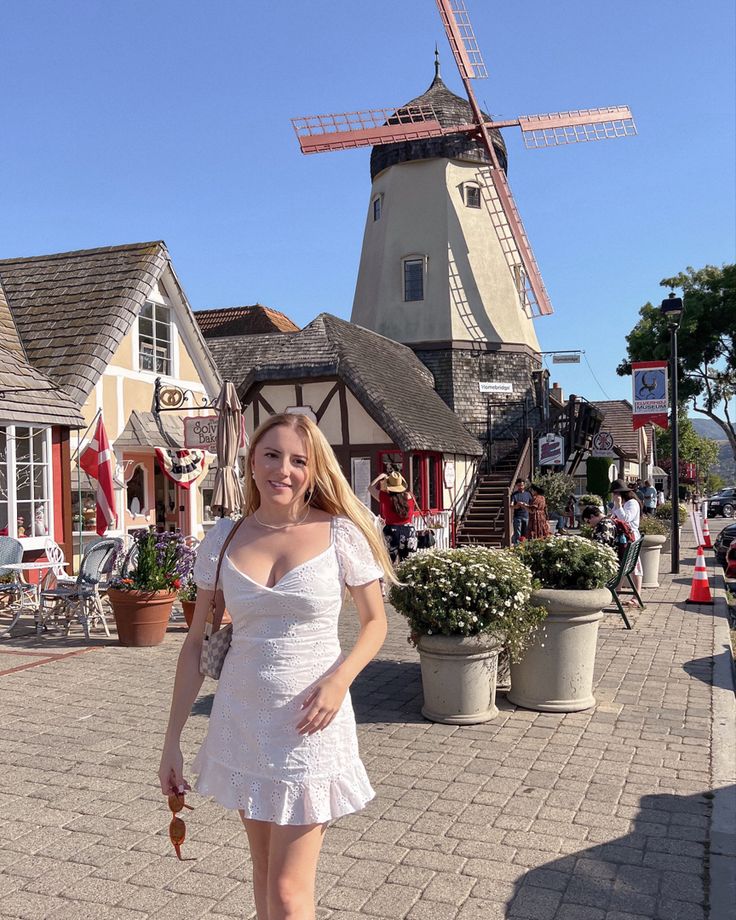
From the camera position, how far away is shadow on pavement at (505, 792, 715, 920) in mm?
3504

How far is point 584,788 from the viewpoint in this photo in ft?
16.0

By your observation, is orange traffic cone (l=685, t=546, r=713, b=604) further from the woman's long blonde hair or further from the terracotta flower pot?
the woman's long blonde hair

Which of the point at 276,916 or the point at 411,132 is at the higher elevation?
the point at 411,132

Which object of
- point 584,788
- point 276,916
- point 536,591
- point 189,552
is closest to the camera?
point 276,916

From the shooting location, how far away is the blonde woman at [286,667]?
244 cm

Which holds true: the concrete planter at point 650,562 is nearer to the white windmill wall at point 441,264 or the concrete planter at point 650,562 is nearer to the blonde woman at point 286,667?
the blonde woman at point 286,667

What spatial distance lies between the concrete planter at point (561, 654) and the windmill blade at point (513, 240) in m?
22.8

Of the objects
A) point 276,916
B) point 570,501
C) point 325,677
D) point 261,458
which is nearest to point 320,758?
point 325,677

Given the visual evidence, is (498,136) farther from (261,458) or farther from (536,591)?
(261,458)

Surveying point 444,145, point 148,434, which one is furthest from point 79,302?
point 444,145

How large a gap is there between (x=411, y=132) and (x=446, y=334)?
633cm

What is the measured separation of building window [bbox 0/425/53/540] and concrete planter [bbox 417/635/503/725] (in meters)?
7.21

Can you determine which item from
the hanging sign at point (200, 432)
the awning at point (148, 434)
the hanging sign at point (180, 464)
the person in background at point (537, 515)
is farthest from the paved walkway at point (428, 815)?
the person in background at point (537, 515)

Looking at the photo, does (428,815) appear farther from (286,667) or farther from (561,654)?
(286,667)
